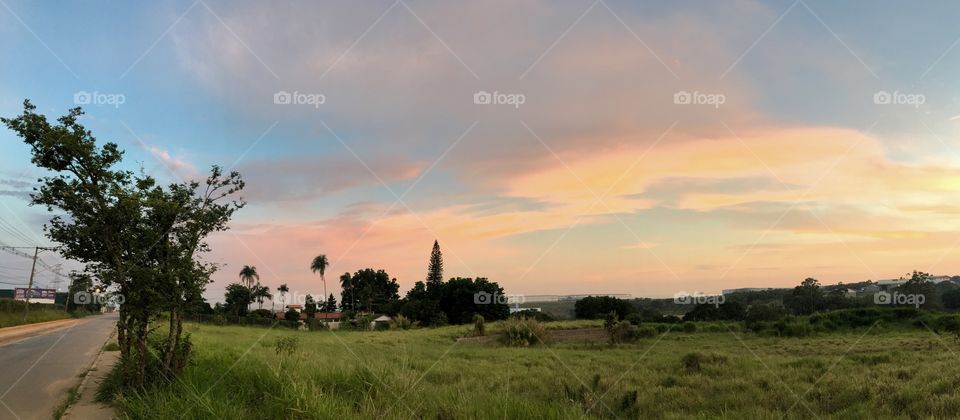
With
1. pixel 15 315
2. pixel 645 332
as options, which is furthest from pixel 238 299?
pixel 645 332

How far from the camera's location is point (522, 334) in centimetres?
3198

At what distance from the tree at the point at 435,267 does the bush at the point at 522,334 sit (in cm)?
6233

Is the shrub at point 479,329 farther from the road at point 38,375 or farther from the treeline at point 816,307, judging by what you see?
the road at point 38,375

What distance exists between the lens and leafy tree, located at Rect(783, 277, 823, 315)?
51.4 metres

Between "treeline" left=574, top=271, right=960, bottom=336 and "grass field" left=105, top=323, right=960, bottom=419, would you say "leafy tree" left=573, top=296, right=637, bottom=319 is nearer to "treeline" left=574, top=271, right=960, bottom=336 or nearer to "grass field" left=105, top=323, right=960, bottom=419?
"treeline" left=574, top=271, right=960, bottom=336

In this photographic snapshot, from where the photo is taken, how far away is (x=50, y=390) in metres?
10.4

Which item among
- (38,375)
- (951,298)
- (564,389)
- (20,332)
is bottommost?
(564,389)

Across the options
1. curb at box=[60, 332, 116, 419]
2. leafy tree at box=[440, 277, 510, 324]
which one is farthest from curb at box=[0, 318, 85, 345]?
leafy tree at box=[440, 277, 510, 324]

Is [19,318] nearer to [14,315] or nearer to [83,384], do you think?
[14,315]

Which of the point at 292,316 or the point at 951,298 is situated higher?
the point at 951,298

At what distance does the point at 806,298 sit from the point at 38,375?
58.6 m

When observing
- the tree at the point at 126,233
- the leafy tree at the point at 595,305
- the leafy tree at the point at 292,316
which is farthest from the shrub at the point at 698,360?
the leafy tree at the point at 292,316

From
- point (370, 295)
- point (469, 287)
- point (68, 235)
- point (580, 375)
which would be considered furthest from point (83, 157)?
point (370, 295)

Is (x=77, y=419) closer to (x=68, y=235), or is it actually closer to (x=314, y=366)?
(x=68, y=235)
